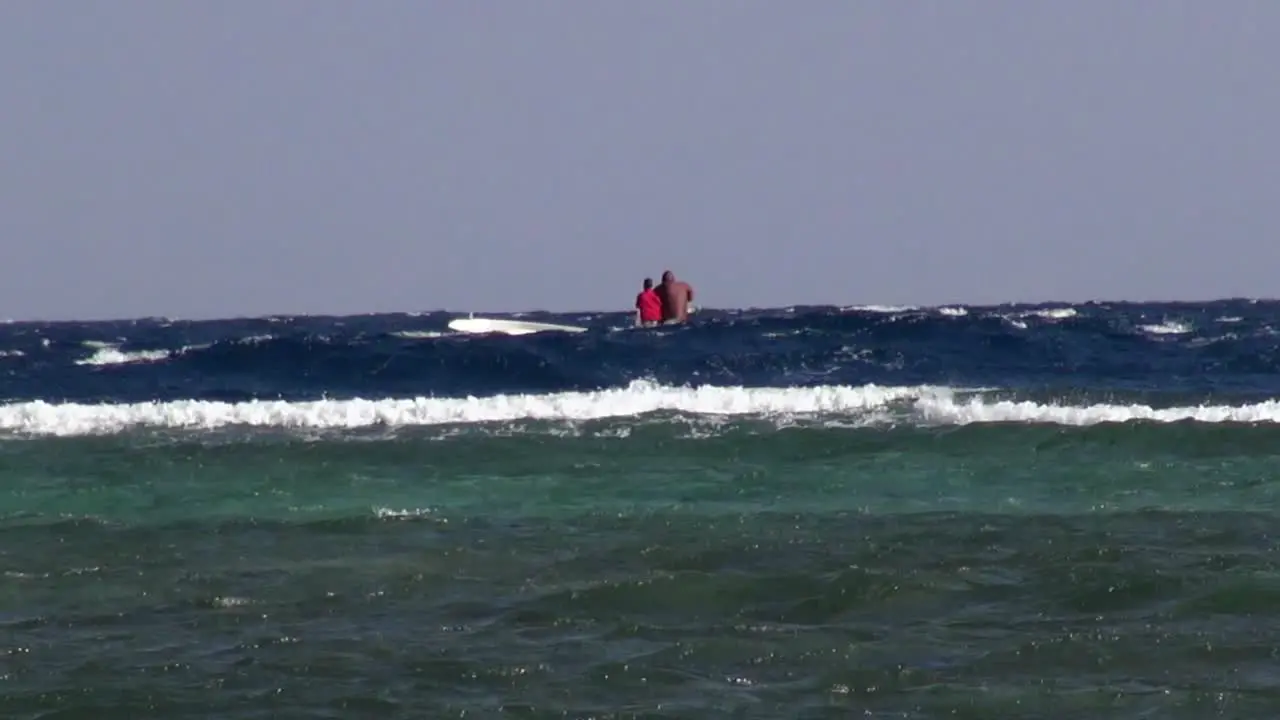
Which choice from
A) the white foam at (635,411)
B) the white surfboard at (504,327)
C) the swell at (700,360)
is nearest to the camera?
the white foam at (635,411)

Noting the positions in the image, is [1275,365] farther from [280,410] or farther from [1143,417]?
[280,410]

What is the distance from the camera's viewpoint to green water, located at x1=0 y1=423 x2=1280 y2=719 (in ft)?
21.7

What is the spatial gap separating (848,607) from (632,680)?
5.09ft

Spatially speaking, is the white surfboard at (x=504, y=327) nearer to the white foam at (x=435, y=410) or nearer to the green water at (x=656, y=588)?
the white foam at (x=435, y=410)

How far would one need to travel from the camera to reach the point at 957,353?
28234mm

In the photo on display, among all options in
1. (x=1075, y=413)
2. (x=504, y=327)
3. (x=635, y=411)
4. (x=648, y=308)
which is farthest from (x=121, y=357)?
(x=1075, y=413)

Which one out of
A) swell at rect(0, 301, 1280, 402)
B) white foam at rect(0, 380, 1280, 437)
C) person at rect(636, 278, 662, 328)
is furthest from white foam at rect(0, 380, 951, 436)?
person at rect(636, 278, 662, 328)

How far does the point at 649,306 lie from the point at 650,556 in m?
20.0

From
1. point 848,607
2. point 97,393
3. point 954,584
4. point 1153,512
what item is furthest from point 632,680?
point 97,393

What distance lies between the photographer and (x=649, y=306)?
1152 inches

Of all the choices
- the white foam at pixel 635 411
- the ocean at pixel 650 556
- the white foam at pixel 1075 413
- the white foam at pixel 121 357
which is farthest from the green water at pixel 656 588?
the white foam at pixel 121 357

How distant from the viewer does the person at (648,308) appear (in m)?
29.1

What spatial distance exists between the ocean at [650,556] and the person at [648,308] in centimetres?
924

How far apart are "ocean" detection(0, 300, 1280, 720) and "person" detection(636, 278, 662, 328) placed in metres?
9.24
